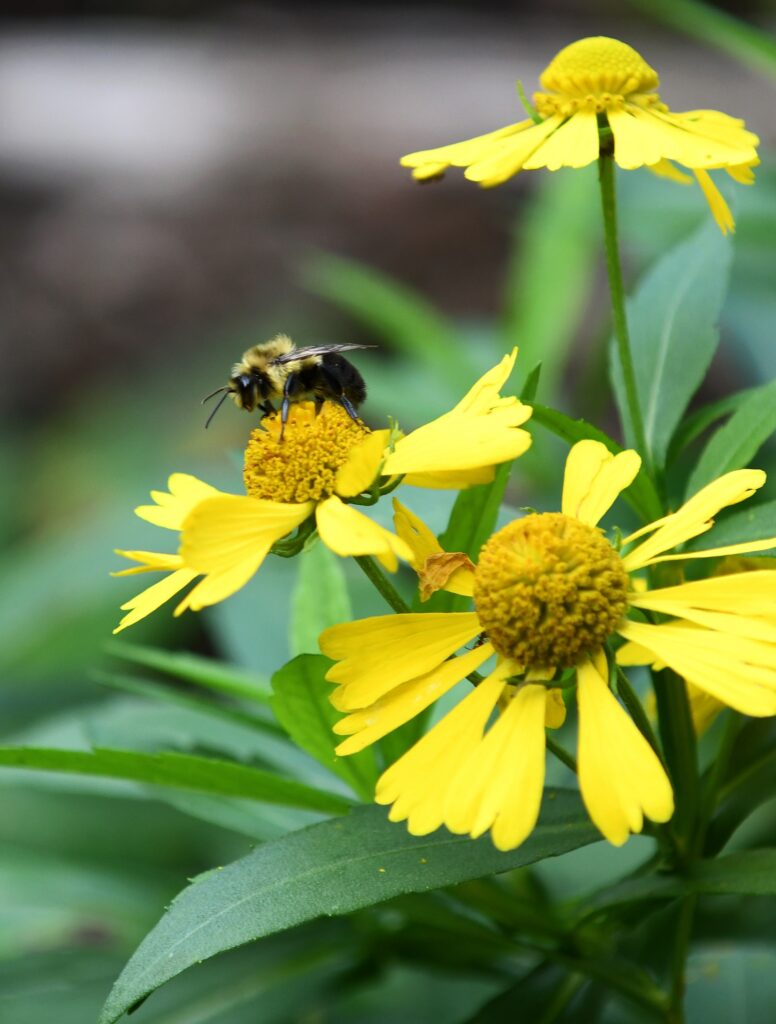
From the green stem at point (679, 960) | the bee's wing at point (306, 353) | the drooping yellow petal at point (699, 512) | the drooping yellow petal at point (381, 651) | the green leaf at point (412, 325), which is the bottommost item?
the green stem at point (679, 960)

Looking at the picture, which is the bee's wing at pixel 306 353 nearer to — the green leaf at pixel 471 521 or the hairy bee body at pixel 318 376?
the hairy bee body at pixel 318 376

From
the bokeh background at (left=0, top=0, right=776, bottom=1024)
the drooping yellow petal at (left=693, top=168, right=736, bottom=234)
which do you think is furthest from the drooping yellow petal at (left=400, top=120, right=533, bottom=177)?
the bokeh background at (left=0, top=0, right=776, bottom=1024)

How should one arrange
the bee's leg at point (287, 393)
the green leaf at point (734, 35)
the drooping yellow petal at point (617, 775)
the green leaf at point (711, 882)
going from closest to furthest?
1. the drooping yellow petal at point (617, 775)
2. the green leaf at point (711, 882)
3. the bee's leg at point (287, 393)
4. the green leaf at point (734, 35)

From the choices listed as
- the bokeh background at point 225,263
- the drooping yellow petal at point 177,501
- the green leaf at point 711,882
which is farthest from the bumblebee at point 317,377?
the bokeh background at point 225,263

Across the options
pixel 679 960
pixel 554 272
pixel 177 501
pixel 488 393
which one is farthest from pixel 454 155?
pixel 554 272

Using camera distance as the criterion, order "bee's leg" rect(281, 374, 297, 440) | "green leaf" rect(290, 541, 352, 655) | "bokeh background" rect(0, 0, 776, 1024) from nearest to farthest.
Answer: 1. "bee's leg" rect(281, 374, 297, 440)
2. "green leaf" rect(290, 541, 352, 655)
3. "bokeh background" rect(0, 0, 776, 1024)

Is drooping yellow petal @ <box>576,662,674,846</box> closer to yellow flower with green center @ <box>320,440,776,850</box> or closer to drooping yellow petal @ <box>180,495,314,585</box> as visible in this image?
yellow flower with green center @ <box>320,440,776,850</box>

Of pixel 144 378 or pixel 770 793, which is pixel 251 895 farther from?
pixel 144 378
